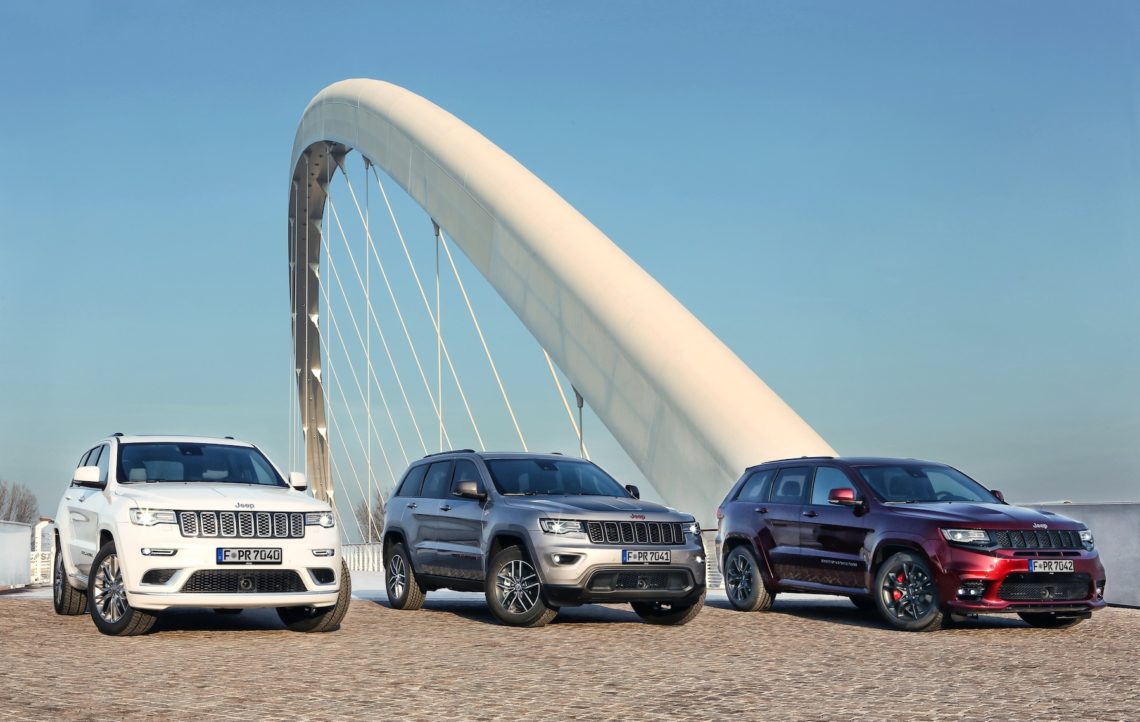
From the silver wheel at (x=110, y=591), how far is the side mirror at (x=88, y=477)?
81 cm

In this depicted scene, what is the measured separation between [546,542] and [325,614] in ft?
6.54

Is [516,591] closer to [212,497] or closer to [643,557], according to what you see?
[643,557]

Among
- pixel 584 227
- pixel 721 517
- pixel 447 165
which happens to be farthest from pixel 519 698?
pixel 447 165

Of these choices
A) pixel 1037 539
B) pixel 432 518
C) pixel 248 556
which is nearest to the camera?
pixel 248 556

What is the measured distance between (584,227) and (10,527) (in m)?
9.47

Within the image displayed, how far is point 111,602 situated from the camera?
36.7 feet

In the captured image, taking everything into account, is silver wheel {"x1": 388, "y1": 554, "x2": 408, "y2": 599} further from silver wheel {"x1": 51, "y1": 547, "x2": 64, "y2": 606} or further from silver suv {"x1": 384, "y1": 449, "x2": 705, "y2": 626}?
silver wheel {"x1": 51, "y1": 547, "x2": 64, "y2": 606}

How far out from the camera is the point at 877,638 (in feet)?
37.7

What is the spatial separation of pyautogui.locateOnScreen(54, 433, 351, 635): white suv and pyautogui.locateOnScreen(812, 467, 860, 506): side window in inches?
189

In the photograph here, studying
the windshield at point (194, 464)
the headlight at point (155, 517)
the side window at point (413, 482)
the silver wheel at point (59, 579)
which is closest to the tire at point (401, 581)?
the side window at point (413, 482)

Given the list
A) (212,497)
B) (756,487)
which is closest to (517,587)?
(212,497)

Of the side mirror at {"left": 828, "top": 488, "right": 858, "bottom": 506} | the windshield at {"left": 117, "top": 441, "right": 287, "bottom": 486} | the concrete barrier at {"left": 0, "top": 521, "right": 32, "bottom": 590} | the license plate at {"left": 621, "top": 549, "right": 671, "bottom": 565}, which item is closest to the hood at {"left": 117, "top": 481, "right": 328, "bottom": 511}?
the windshield at {"left": 117, "top": 441, "right": 287, "bottom": 486}

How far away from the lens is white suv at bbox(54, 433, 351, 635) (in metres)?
10.8

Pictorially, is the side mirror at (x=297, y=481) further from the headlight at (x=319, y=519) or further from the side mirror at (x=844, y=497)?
the side mirror at (x=844, y=497)
